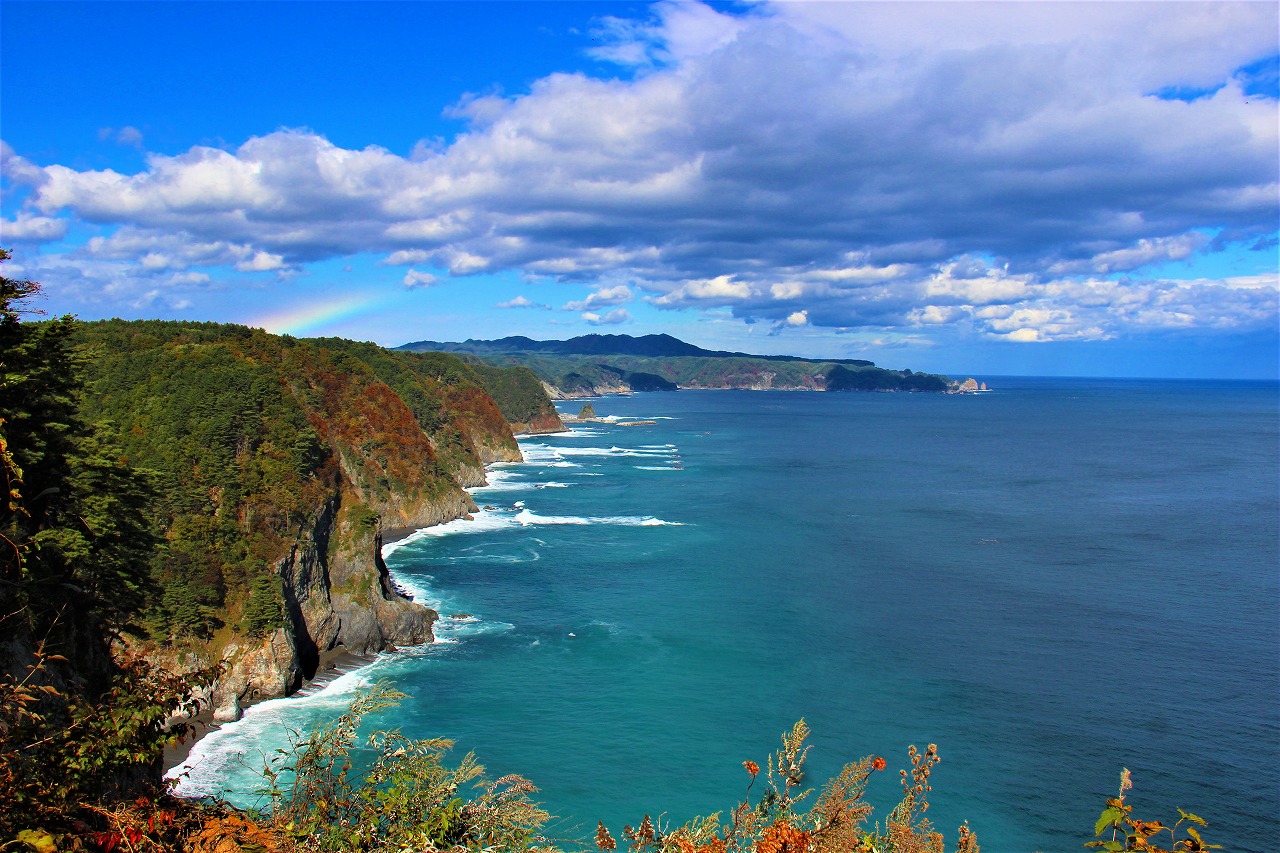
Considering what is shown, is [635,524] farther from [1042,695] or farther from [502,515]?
[1042,695]

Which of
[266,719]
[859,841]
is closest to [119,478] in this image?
[266,719]

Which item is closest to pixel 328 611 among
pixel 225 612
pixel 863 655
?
pixel 225 612

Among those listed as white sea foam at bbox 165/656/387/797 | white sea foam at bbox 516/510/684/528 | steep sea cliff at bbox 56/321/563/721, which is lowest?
white sea foam at bbox 165/656/387/797

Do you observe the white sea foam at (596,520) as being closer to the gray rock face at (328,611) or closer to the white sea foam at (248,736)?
the gray rock face at (328,611)

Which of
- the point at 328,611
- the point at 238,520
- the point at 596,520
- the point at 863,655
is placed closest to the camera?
the point at 238,520

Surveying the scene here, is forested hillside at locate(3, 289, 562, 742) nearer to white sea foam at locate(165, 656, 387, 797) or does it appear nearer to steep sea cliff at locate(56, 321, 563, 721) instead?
steep sea cliff at locate(56, 321, 563, 721)

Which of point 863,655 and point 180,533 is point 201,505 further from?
point 863,655

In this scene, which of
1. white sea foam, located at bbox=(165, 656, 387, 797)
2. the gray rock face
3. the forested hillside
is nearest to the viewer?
the forested hillside

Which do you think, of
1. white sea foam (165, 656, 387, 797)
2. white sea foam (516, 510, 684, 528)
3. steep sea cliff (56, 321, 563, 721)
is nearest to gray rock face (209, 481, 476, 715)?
steep sea cliff (56, 321, 563, 721)
